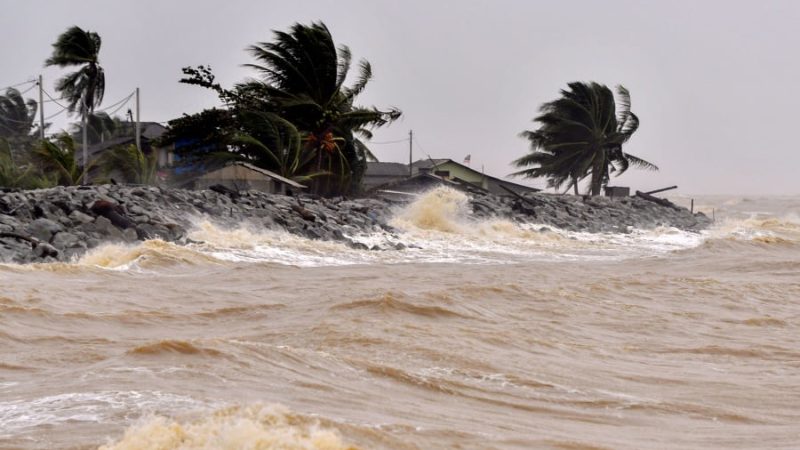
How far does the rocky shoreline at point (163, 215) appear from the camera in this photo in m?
13.1

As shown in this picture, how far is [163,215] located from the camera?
53.9ft

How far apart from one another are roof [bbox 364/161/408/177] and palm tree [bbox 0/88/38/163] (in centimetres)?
1643

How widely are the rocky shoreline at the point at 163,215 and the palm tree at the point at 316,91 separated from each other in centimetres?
442

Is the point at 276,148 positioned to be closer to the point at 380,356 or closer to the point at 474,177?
the point at 474,177

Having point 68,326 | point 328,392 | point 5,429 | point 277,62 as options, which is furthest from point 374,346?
point 277,62

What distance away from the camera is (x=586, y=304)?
1077 cm

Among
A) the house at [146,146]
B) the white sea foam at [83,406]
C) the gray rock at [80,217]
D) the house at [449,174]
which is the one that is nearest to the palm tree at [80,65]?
the house at [146,146]

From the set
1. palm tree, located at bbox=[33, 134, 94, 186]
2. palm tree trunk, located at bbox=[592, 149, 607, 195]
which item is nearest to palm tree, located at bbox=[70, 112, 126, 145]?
palm tree trunk, located at bbox=[592, 149, 607, 195]

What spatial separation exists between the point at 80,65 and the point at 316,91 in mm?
9645

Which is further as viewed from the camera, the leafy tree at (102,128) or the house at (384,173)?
the leafy tree at (102,128)

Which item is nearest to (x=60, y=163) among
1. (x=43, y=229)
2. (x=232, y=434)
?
(x=43, y=229)

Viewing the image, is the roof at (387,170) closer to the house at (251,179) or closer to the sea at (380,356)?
the house at (251,179)

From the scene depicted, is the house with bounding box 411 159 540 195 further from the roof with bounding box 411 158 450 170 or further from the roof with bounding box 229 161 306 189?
the roof with bounding box 229 161 306 189

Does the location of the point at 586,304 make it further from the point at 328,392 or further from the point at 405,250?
the point at 405,250
